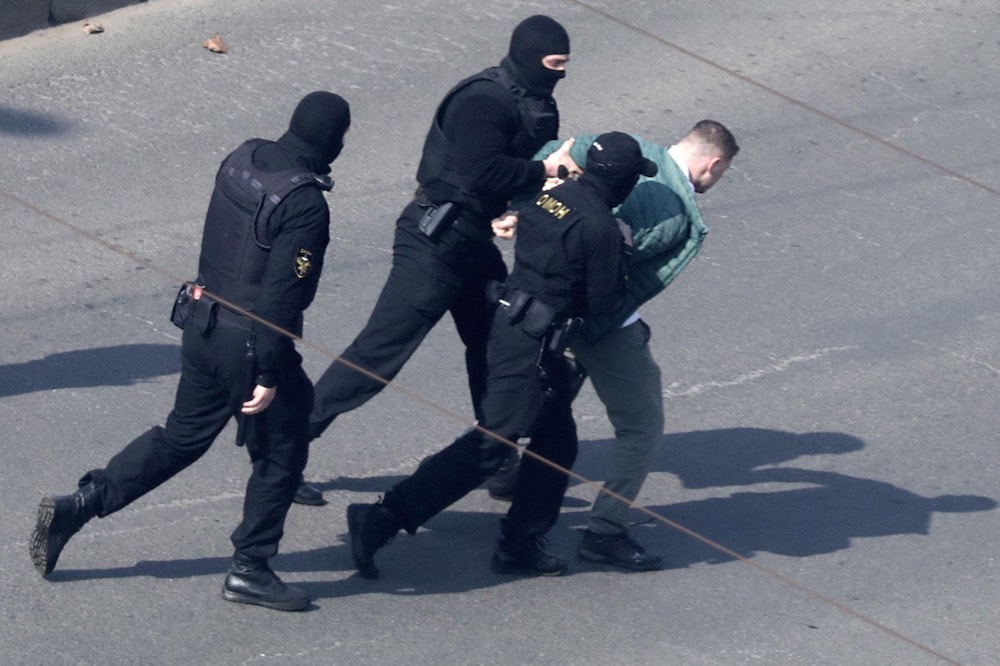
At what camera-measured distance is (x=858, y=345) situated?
745 cm

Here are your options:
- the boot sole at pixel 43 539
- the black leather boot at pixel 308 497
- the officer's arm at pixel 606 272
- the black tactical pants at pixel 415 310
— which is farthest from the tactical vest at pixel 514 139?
the boot sole at pixel 43 539

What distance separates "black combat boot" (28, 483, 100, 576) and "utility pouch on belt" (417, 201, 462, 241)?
147 centimetres

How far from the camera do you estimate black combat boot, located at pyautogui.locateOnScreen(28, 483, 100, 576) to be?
4902 mm

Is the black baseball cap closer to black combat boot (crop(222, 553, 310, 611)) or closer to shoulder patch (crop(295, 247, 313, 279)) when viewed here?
shoulder patch (crop(295, 247, 313, 279))

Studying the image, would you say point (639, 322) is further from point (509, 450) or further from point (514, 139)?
point (514, 139)

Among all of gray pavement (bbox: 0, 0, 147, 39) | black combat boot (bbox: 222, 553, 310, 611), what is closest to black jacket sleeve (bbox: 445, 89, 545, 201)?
black combat boot (bbox: 222, 553, 310, 611)

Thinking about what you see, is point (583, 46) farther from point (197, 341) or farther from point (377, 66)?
point (197, 341)

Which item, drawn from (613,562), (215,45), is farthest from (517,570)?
(215,45)

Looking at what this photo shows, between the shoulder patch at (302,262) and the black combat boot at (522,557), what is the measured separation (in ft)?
4.52

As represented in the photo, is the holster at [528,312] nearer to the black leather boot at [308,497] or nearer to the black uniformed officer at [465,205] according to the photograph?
the black uniformed officer at [465,205]

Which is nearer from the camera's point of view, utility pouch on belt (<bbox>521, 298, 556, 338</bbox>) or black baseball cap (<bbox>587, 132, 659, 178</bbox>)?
black baseball cap (<bbox>587, 132, 659, 178</bbox>)

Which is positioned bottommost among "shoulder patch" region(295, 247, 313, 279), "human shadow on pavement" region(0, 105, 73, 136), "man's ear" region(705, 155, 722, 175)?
"human shadow on pavement" region(0, 105, 73, 136)

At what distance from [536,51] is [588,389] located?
6.68ft

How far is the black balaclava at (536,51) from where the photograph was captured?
5410 mm
